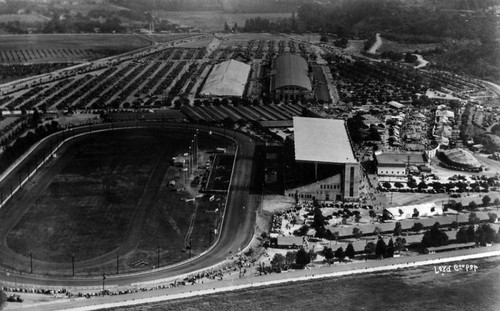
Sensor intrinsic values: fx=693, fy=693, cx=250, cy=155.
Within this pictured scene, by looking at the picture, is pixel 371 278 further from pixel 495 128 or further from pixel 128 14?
pixel 128 14

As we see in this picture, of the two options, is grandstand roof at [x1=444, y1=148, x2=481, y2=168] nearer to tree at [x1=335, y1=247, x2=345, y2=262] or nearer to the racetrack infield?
the racetrack infield

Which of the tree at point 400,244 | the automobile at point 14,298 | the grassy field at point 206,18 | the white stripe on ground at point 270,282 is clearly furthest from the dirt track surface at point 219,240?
the grassy field at point 206,18

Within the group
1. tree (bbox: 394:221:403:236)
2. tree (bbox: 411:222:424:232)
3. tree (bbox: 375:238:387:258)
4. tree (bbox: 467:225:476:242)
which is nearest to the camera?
tree (bbox: 375:238:387:258)

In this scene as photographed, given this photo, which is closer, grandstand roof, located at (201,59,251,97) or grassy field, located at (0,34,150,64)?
grandstand roof, located at (201,59,251,97)

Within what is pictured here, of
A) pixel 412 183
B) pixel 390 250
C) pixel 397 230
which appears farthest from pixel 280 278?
pixel 412 183

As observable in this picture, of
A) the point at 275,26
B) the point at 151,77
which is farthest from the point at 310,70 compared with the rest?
the point at 275,26

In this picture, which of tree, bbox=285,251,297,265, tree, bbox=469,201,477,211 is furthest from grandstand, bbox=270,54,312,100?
tree, bbox=285,251,297,265

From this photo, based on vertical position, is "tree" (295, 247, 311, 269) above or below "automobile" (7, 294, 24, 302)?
above

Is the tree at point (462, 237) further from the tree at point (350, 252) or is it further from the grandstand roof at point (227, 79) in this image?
the grandstand roof at point (227, 79)
